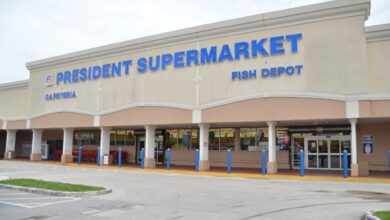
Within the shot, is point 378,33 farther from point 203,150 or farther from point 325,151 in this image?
point 203,150

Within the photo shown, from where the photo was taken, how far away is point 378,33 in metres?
20.2

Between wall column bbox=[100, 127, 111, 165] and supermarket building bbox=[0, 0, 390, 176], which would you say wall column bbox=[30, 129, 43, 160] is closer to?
supermarket building bbox=[0, 0, 390, 176]

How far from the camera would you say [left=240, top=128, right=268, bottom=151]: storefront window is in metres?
27.5

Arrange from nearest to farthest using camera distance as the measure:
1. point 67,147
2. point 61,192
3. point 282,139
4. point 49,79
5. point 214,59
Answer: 1. point 61,192
2. point 214,59
3. point 282,139
4. point 67,147
5. point 49,79

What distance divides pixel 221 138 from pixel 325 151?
7943mm

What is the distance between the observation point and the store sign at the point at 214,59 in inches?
874

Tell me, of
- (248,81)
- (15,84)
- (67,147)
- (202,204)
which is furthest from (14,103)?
(202,204)

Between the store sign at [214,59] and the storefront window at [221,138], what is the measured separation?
6.54 m

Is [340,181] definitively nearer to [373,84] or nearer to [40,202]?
[373,84]

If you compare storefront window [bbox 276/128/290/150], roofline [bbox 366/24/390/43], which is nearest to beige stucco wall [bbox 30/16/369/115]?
roofline [bbox 366/24/390/43]

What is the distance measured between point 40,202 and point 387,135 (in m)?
20.9

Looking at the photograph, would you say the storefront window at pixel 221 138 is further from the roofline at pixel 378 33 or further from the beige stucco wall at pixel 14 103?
the beige stucco wall at pixel 14 103

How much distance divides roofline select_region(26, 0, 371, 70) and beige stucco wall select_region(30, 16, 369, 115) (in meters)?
0.33

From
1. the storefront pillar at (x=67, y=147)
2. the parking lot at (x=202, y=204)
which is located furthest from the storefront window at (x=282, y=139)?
the storefront pillar at (x=67, y=147)
